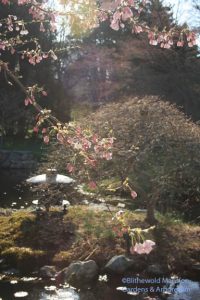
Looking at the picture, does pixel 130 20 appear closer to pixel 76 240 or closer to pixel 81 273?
pixel 81 273

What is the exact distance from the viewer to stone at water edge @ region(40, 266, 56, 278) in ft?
24.8

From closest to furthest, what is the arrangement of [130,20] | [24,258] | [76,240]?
[130,20] < [24,258] < [76,240]

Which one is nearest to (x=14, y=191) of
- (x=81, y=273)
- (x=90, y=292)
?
(x=81, y=273)

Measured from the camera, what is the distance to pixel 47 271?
764 centimetres

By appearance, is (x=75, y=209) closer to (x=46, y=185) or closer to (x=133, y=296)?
(x=46, y=185)

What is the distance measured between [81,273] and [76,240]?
46.7 inches

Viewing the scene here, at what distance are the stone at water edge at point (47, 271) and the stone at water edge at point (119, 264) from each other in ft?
2.94

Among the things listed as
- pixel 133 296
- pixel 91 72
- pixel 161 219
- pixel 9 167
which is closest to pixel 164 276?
pixel 133 296

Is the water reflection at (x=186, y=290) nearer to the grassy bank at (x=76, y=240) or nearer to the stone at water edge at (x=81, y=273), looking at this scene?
the grassy bank at (x=76, y=240)

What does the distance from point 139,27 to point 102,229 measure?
6041 millimetres

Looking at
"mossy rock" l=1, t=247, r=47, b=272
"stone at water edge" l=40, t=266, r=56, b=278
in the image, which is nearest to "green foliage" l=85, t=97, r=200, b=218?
"mossy rock" l=1, t=247, r=47, b=272

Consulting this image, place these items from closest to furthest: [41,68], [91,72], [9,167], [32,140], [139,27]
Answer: [139,27]
[9,167]
[41,68]
[32,140]
[91,72]

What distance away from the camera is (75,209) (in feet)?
34.5

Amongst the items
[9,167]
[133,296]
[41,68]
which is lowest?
[9,167]
